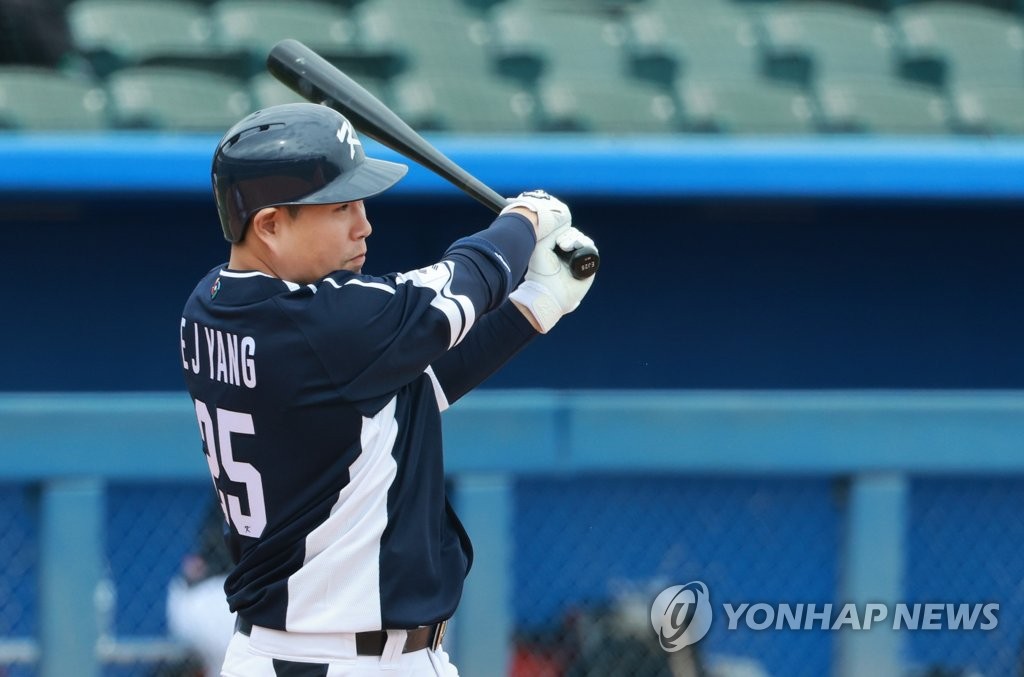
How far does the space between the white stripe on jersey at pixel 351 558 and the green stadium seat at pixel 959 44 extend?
4.02 metres

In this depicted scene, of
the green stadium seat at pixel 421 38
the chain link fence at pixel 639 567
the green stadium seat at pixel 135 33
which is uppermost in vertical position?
the green stadium seat at pixel 421 38

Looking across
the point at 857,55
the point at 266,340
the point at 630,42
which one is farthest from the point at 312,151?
the point at 857,55

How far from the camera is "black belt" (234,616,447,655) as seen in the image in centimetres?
193

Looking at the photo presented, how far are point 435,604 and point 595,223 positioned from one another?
2246 millimetres

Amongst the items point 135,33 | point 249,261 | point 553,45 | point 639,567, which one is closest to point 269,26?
point 135,33

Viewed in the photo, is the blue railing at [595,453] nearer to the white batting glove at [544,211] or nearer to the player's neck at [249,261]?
the white batting glove at [544,211]

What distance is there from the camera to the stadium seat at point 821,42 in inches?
202

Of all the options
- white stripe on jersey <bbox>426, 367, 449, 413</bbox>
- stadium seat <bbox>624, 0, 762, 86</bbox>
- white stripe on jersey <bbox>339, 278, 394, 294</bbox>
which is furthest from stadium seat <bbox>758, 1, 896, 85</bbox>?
white stripe on jersey <bbox>339, 278, 394, 294</bbox>

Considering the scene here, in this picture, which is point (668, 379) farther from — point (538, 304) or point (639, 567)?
point (538, 304)

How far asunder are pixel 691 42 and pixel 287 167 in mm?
3632

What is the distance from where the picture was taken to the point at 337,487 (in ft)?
6.19

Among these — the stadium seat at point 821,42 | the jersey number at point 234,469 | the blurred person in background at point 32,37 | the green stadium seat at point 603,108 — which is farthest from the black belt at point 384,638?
the stadium seat at point 821,42

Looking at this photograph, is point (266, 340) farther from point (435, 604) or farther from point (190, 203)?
point (190, 203)

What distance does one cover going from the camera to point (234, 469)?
193 centimetres
